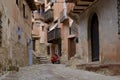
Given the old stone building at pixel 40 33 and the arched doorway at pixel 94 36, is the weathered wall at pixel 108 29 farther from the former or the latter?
the old stone building at pixel 40 33

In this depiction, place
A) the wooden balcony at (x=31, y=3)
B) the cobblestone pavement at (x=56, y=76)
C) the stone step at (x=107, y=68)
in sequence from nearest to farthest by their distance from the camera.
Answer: the cobblestone pavement at (x=56, y=76) → the stone step at (x=107, y=68) → the wooden balcony at (x=31, y=3)

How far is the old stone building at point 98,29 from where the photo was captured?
1103 cm

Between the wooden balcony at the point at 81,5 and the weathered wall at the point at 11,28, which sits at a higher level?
the wooden balcony at the point at 81,5

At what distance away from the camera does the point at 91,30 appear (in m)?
15.2

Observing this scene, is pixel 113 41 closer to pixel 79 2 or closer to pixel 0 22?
pixel 79 2

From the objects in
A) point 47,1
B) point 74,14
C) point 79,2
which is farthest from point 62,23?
point 79,2

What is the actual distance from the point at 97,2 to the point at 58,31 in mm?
22700

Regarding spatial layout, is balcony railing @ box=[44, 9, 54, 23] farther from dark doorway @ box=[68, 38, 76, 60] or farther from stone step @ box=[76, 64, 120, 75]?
stone step @ box=[76, 64, 120, 75]

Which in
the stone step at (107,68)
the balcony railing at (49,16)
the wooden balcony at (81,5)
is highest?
the balcony railing at (49,16)

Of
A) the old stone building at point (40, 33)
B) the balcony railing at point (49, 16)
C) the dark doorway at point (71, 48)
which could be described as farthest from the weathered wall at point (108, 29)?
the old stone building at point (40, 33)

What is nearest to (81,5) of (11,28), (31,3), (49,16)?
(11,28)

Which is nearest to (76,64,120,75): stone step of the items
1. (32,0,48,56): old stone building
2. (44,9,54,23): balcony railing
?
(44,9,54,23): balcony railing

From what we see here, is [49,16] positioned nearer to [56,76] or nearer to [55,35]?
[55,35]

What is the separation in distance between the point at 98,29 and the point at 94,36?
924 millimetres
